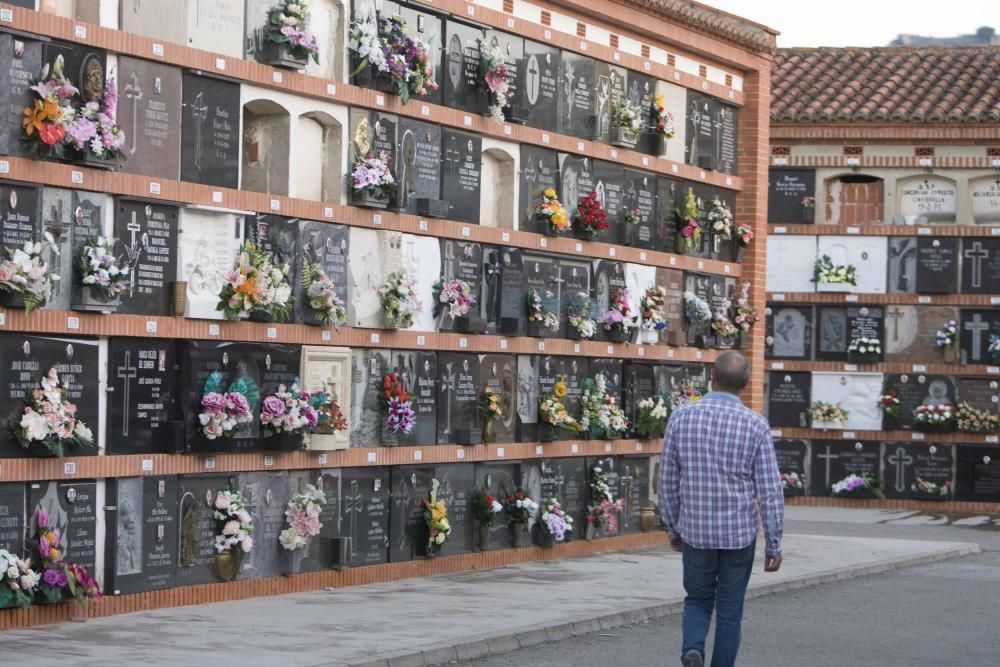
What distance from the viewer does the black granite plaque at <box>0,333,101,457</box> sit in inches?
414

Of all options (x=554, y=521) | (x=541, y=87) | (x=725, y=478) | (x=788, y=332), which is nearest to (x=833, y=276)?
(x=788, y=332)

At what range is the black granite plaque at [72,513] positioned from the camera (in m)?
10.8

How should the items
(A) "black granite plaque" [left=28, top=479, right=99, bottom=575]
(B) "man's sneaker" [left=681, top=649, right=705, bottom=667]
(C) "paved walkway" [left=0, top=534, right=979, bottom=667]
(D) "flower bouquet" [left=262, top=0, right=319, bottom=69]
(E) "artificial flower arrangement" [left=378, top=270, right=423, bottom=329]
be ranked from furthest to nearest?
(E) "artificial flower arrangement" [left=378, top=270, right=423, bottom=329] < (D) "flower bouquet" [left=262, top=0, right=319, bottom=69] < (A) "black granite plaque" [left=28, top=479, right=99, bottom=575] < (C) "paved walkway" [left=0, top=534, right=979, bottom=667] < (B) "man's sneaker" [left=681, top=649, right=705, bottom=667]

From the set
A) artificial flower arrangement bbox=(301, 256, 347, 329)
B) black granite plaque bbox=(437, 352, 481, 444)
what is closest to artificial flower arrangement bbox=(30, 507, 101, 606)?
artificial flower arrangement bbox=(301, 256, 347, 329)

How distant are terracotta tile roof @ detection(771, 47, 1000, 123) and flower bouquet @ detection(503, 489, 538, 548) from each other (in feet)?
42.1

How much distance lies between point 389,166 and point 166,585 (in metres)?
4.13

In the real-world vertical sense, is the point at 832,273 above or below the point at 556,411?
above

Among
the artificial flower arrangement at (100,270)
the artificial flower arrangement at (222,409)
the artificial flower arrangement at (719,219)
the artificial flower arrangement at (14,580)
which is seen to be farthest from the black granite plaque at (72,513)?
the artificial flower arrangement at (719,219)

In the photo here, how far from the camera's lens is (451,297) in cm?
1490

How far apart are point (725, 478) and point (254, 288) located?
15.7 ft

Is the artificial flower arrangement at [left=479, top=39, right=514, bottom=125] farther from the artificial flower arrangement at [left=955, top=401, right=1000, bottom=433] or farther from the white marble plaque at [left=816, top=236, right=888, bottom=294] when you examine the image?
the artificial flower arrangement at [left=955, top=401, right=1000, bottom=433]

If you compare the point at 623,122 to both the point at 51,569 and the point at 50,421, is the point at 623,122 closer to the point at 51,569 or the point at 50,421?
the point at 50,421

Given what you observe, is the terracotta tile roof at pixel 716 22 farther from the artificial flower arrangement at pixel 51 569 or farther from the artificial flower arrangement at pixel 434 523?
the artificial flower arrangement at pixel 51 569

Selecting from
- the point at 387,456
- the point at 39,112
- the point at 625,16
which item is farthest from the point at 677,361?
the point at 39,112
